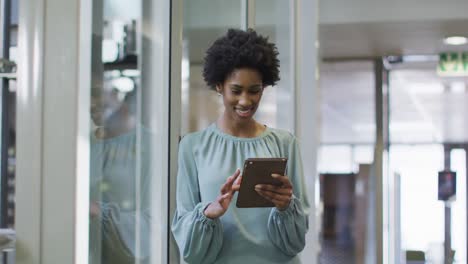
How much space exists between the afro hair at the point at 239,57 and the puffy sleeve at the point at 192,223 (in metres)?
0.20

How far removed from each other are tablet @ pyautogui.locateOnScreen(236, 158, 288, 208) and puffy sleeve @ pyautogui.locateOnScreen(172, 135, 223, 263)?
10cm

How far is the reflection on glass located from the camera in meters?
2.22

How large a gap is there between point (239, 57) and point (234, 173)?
301 mm

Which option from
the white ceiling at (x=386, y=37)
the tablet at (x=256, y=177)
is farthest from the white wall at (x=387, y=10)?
the tablet at (x=256, y=177)

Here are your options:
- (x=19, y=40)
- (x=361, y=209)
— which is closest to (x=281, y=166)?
(x=19, y=40)

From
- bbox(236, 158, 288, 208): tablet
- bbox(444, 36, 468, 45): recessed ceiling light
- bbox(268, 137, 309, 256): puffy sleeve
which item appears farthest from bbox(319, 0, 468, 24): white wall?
bbox(236, 158, 288, 208): tablet

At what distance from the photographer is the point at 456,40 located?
21.8 ft

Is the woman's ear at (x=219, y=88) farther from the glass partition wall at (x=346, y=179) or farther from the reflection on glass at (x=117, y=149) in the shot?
the glass partition wall at (x=346, y=179)

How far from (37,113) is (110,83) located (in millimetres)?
362

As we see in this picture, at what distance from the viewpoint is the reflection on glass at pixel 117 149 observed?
2.22m

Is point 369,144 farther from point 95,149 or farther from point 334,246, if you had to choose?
point 95,149

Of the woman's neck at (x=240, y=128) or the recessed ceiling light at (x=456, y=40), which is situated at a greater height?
the recessed ceiling light at (x=456, y=40)

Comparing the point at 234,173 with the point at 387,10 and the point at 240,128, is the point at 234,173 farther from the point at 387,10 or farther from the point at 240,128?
the point at 387,10

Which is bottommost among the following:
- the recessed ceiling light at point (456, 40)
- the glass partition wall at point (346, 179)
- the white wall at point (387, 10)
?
the glass partition wall at point (346, 179)
